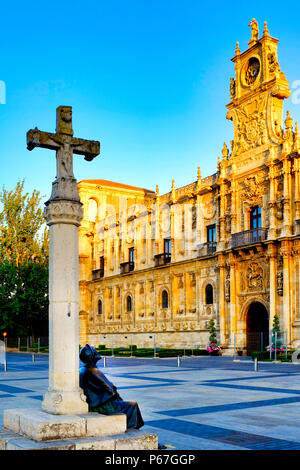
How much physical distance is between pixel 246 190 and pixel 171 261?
1089cm

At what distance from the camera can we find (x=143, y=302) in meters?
51.0

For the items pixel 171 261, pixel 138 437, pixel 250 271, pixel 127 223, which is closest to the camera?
pixel 138 437

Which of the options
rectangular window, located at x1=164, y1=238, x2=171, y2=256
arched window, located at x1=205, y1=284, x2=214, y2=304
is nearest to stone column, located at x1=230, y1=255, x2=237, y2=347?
arched window, located at x1=205, y1=284, x2=214, y2=304

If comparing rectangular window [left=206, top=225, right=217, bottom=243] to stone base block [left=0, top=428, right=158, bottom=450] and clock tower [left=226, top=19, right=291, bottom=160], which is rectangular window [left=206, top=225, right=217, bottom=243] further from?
stone base block [left=0, top=428, right=158, bottom=450]

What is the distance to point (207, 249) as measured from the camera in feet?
139

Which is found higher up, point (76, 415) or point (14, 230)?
point (14, 230)

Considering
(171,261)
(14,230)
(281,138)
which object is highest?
(281,138)

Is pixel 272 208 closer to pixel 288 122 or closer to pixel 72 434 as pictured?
pixel 288 122

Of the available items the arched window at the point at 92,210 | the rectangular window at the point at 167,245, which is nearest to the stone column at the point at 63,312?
the rectangular window at the point at 167,245

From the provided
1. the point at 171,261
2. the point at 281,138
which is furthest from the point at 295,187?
the point at 171,261

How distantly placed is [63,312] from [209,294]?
3463cm

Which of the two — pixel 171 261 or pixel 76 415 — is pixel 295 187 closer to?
pixel 171 261

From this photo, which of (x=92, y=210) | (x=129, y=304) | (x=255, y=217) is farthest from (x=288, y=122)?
(x=92, y=210)

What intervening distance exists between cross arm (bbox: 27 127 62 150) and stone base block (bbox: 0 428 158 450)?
4.03 m
